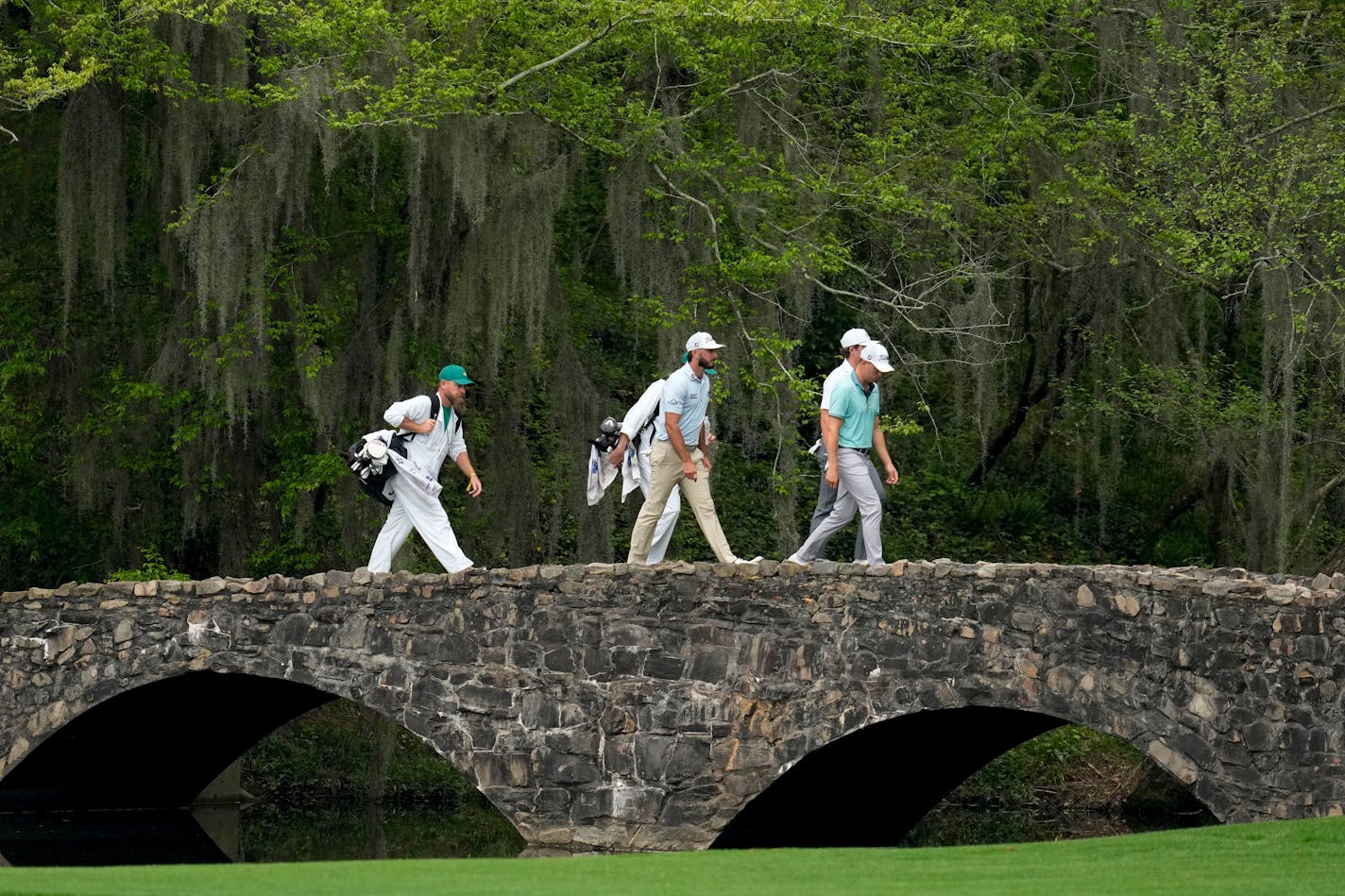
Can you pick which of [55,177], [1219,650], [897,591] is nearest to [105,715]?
[55,177]

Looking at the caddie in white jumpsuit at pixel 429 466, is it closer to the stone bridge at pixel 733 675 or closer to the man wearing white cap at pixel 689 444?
the stone bridge at pixel 733 675

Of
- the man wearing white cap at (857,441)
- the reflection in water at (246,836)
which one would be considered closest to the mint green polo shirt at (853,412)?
the man wearing white cap at (857,441)

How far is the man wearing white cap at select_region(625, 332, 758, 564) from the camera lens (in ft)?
52.4

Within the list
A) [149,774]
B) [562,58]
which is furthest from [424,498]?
[149,774]

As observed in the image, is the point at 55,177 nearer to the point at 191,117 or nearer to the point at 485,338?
the point at 191,117

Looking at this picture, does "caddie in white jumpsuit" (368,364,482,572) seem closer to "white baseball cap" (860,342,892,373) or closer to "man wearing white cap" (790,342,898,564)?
"man wearing white cap" (790,342,898,564)

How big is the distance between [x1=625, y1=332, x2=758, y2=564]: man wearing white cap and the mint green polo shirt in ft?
3.49

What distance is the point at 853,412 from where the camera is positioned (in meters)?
15.4

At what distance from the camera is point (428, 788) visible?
24234 mm

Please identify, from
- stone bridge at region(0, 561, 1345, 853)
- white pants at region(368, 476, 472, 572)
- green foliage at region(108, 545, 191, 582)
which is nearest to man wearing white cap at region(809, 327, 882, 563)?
stone bridge at region(0, 561, 1345, 853)

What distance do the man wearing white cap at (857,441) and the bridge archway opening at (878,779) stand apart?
58.1 inches

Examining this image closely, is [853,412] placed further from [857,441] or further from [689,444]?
[689,444]

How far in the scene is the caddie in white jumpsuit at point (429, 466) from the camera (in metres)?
16.9

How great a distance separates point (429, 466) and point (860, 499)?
11.7ft
